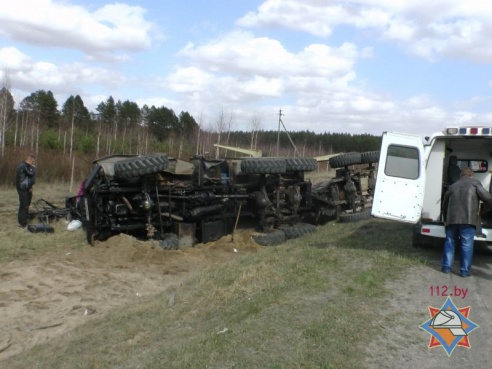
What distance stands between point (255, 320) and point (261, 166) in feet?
23.3

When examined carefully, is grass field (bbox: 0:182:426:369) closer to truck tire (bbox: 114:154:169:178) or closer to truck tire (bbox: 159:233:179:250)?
truck tire (bbox: 159:233:179:250)

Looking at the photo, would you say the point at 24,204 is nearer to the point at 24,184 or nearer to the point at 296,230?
the point at 24,184

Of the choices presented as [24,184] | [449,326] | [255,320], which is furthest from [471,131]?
[24,184]

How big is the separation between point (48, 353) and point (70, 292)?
7.76 feet

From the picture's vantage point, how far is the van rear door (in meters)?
7.36

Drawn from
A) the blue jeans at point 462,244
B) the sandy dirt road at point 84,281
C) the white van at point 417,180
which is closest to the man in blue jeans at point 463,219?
the blue jeans at point 462,244

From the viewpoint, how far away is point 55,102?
49.0 m

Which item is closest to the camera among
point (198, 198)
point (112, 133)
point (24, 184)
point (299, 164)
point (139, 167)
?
point (139, 167)

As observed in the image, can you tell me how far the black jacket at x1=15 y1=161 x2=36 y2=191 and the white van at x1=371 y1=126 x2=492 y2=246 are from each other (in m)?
8.58

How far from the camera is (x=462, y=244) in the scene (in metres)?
6.74

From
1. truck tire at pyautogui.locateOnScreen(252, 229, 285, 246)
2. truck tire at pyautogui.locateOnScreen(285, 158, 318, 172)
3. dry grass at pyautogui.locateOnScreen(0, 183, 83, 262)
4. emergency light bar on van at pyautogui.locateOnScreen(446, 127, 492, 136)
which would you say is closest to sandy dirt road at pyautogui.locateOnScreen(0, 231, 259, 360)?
truck tire at pyautogui.locateOnScreen(252, 229, 285, 246)

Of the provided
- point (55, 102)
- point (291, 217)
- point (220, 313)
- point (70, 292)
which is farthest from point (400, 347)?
point (55, 102)

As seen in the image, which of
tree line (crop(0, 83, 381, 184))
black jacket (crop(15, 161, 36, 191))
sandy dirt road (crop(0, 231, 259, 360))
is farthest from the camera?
tree line (crop(0, 83, 381, 184))

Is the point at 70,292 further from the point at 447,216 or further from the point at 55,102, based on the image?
the point at 55,102
